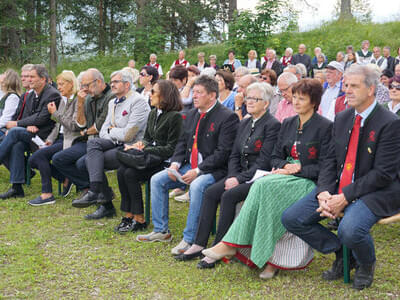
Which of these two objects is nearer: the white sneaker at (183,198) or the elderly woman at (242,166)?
the elderly woman at (242,166)

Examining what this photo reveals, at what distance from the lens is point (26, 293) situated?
359 centimetres

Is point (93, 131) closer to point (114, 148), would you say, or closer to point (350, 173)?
point (114, 148)

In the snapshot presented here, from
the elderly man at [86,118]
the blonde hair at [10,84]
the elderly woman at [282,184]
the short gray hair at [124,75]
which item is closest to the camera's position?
the elderly woman at [282,184]

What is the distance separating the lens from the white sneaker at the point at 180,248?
14.1 ft

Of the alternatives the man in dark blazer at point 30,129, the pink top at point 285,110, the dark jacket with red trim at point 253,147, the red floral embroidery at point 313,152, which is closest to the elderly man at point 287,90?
the pink top at point 285,110

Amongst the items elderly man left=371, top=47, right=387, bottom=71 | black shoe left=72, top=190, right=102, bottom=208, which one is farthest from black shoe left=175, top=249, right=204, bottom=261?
elderly man left=371, top=47, right=387, bottom=71

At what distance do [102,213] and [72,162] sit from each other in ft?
2.96

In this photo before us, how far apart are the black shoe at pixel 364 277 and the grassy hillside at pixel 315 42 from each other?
14981 mm

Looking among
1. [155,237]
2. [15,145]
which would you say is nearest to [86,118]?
[15,145]

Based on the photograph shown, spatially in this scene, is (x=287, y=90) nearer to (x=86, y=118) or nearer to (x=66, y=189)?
(x=86, y=118)

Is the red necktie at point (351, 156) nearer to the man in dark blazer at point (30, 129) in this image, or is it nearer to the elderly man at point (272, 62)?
the man in dark blazer at point (30, 129)

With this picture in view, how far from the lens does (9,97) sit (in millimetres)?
7031

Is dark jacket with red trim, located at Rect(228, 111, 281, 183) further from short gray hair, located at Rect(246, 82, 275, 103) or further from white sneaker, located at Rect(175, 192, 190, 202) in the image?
white sneaker, located at Rect(175, 192, 190, 202)

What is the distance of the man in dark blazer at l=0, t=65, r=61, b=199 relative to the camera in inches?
253
